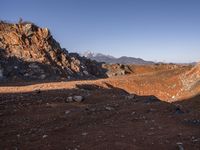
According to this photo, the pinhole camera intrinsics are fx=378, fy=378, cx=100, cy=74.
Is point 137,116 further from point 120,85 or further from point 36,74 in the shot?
point 36,74

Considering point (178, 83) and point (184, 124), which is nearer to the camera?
point (184, 124)

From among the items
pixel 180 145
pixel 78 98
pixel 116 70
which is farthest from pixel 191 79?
pixel 116 70

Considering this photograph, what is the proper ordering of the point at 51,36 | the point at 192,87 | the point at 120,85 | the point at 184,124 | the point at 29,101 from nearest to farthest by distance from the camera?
the point at 184,124, the point at 29,101, the point at 192,87, the point at 120,85, the point at 51,36

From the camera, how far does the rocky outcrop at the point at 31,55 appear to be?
40594mm

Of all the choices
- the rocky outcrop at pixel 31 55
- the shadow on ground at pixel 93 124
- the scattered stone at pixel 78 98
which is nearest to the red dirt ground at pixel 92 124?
the shadow on ground at pixel 93 124

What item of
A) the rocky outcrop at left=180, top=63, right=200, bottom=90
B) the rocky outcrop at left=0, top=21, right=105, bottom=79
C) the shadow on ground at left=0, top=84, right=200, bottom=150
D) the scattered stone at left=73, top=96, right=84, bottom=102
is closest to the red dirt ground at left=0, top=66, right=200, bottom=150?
the shadow on ground at left=0, top=84, right=200, bottom=150

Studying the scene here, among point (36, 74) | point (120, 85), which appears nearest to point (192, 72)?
point (120, 85)

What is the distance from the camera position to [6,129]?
1507cm

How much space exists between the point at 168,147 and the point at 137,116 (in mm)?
4702

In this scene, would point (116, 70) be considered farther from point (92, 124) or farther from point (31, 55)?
point (92, 124)

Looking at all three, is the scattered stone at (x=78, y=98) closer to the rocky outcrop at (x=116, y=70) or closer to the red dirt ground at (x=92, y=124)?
the red dirt ground at (x=92, y=124)

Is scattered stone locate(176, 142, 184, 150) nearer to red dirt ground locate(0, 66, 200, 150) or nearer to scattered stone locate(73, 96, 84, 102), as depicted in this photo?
red dirt ground locate(0, 66, 200, 150)

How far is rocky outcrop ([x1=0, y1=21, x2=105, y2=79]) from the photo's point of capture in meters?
40.6

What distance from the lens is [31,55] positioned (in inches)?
1741
